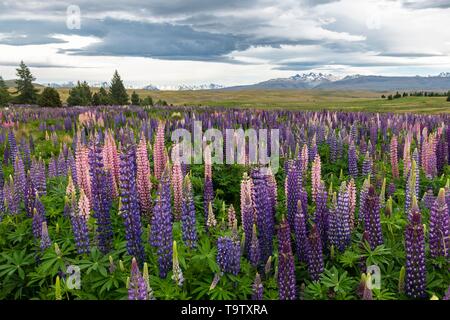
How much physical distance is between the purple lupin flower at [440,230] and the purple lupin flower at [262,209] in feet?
6.36

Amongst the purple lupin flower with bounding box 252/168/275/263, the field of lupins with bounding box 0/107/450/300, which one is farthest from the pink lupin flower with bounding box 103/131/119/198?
the purple lupin flower with bounding box 252/168/275/263

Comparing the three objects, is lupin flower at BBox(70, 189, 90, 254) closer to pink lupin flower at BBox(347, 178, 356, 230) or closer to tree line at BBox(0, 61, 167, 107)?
pink lupin flower at BBox(347, 178, 356, 230)

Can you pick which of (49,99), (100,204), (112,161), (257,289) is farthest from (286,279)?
(49,99)

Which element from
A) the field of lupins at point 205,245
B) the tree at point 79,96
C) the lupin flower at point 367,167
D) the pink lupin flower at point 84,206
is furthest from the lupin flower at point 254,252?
the tree at point 79,96

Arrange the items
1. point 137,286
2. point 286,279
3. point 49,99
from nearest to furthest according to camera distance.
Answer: point 137,286 → point 286,279 → point 49,99

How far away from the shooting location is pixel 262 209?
225 inches

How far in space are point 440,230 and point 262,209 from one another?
216cm

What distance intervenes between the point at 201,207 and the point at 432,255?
368cm

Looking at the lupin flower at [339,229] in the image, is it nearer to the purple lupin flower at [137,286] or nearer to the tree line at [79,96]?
the purple lupin flower at [137,286]

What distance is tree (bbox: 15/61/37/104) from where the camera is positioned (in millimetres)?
69375

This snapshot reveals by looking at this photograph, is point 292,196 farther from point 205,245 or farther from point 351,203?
point 205,245
